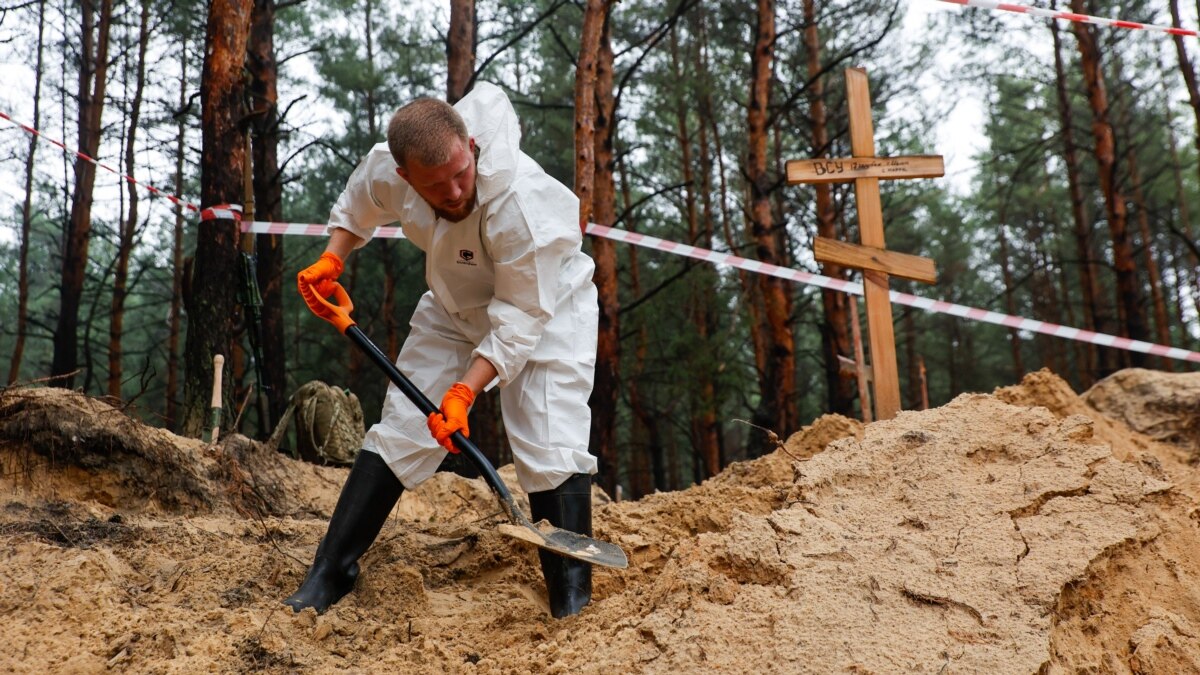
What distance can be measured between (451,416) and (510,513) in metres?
0.36

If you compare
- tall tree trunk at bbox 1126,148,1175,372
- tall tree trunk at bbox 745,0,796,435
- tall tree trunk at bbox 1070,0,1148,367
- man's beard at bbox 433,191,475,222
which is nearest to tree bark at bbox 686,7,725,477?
tall tree trunk at bbox 745,0,796,435

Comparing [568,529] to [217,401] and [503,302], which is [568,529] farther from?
[217,401]

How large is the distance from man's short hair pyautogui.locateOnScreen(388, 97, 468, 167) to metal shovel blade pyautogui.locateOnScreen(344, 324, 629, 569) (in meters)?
0.67

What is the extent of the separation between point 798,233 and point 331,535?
13.7 meters

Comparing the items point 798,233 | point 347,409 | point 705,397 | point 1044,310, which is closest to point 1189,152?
point 1044,310

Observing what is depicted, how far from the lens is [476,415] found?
11508 millimetres

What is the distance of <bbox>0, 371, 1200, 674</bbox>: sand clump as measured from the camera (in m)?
2.09

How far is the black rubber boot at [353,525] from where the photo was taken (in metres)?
2.62

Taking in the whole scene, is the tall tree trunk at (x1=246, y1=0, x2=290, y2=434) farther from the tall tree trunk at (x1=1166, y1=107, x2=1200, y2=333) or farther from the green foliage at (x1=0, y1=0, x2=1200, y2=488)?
the tall tree trunk at (x1=1166, y1=107, x2=1200, y2=333)

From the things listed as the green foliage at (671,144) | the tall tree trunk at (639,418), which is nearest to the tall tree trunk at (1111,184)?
the green foliage at (671,144)

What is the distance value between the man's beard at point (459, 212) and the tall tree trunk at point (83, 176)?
9073 mm

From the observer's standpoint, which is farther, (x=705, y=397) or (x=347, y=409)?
(x=705, y=397)

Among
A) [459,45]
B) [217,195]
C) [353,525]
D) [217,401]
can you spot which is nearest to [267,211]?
[459,45]

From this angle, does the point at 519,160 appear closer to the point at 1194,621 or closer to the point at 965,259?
the point at 1194,621
